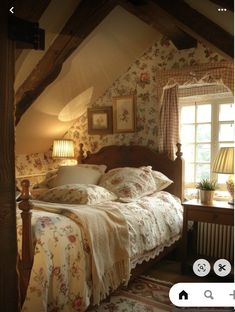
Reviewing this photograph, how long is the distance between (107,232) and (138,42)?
1.91 metres

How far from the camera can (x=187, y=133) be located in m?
2.90

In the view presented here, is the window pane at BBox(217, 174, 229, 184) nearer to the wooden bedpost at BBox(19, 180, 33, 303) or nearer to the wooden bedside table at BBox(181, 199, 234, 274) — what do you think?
the wooden bedside table at BBox(181, 199, 234, 274)

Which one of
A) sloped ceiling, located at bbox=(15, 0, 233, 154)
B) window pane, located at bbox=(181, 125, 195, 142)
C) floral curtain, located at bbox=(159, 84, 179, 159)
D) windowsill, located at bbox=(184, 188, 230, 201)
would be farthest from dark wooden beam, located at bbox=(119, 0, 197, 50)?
windowsill, located at bbox=(184, 188, 230, 201)

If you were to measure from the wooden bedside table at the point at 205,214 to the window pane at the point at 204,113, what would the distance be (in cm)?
82

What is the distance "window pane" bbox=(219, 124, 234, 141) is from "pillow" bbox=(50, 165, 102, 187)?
1.19 m

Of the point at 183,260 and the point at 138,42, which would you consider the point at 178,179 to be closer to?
the point at 183,260

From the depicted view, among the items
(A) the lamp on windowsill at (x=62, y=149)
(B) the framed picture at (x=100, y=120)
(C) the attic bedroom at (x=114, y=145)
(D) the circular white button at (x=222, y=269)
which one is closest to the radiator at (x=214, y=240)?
(C) the attic bedroom at (x=114, y=145)

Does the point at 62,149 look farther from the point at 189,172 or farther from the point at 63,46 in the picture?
the point at 189,172

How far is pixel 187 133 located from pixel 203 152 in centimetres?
24

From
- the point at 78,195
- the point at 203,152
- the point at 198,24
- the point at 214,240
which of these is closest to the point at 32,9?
Answer: the point at 198,24

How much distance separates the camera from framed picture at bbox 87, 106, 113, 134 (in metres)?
3.31

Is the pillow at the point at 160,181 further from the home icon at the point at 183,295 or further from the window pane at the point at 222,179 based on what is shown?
the home icon at the point at 183,295

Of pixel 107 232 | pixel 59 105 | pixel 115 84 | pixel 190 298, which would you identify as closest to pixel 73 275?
pixel 107 232

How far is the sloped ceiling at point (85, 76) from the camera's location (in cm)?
261
